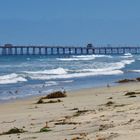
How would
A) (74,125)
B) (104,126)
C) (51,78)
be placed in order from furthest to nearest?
(51,78) → (74,125) → (104,126)

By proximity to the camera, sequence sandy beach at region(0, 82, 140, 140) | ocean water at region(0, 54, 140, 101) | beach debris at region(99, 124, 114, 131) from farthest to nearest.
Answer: ocean water at region(0, 54, 140, 101)
beach debris at region(99, 124, 114, 131)
sandy beach at region(0, 82, 140, 140)

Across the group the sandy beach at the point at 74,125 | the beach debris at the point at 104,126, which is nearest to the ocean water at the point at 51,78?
the sandy beach at the point at 74,125

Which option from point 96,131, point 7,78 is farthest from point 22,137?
point 7,78

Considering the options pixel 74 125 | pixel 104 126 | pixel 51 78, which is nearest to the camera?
pixel 104 126

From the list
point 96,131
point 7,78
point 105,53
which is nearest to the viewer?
point 96,131

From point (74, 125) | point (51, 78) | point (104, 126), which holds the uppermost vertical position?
point (104, 126)

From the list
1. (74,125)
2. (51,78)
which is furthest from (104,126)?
(51,78)

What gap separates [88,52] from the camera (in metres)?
134

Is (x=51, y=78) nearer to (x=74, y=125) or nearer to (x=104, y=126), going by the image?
(x=74, y=125)

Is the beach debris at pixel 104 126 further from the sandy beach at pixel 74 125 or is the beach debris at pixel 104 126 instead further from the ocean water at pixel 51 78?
the ocean water at pixel 51 78

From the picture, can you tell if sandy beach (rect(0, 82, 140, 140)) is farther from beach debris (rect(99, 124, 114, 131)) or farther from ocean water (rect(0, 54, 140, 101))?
ocean water (rect(0, 54, 140, 101))

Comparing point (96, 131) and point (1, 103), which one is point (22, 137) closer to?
point (96, 131)

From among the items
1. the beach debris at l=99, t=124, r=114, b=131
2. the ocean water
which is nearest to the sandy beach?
the beach debris at l=99, t=124, r=114, b=131

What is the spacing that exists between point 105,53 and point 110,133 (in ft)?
444
